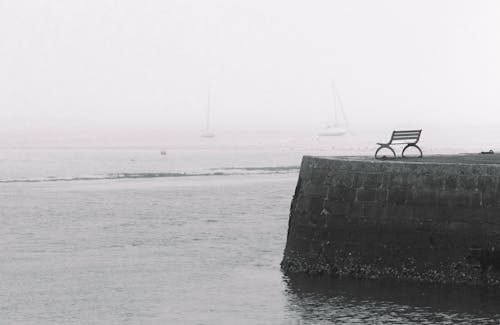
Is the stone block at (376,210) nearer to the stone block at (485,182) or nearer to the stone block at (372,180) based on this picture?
the stone block at (372,180)

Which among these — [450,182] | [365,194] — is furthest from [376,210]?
[450,182]

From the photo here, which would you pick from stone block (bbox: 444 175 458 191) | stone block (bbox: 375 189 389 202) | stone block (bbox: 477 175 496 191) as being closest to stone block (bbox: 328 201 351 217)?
stone block (bbox: 375 189 389 202)

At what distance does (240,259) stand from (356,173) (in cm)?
601

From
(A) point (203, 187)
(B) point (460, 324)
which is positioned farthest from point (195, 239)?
(A) point (203, 187)

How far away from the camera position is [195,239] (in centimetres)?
3475

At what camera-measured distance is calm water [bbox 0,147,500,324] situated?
22328 millimetres

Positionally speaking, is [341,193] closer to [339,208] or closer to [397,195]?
[339,208]

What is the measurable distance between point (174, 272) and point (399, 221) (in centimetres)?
666

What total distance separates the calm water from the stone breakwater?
56 centimetres

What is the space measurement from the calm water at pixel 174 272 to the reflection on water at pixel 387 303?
0.08ft

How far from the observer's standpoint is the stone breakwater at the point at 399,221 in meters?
23.6

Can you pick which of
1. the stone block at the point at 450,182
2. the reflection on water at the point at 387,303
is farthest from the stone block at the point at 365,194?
the reflection on water at the point at 387,303

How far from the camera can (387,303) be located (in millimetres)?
22938

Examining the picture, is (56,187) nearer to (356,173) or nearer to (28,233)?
(28,233)
